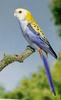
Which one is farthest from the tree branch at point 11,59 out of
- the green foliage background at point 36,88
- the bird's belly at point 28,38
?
the green foliage background at point 36,88

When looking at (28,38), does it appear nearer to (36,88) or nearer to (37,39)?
(37,39)

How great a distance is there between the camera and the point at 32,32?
184 centimetres

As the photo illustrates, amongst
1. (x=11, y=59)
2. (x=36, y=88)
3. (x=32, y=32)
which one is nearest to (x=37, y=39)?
(x=32, y=32)

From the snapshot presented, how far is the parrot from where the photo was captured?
1783 mm

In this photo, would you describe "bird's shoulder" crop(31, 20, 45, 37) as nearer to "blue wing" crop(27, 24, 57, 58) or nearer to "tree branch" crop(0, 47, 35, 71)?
"blue wing" crop(27, 24, 57, 58)

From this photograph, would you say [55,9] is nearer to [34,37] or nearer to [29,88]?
[29,88]

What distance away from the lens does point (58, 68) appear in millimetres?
3793

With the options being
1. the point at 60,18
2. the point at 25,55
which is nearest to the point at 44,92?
the point at 60,18

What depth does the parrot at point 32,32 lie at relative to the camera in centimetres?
178

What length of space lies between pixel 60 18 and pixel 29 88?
648 mm

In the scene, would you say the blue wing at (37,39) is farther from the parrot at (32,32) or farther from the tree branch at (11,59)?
the tree branch at (11,59)

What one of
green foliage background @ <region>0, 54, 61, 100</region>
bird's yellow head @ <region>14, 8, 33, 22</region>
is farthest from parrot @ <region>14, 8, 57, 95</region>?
green foliage background @ <region>0, 54, 61, 100</region>

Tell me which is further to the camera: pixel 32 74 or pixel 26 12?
pixel 32 74

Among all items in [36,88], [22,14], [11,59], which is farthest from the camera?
[36,88]
